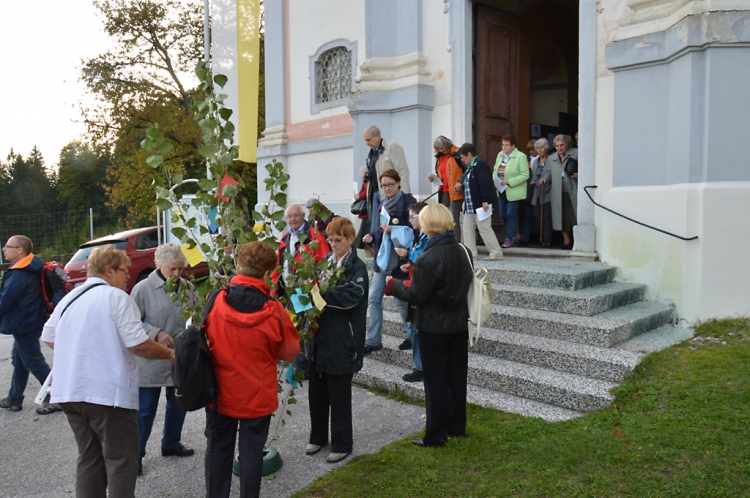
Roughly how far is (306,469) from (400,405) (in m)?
1.32

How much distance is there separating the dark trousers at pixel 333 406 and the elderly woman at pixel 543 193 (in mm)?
4660

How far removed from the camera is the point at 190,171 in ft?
119

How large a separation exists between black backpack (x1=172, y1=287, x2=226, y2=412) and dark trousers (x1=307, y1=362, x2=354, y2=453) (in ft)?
3.71

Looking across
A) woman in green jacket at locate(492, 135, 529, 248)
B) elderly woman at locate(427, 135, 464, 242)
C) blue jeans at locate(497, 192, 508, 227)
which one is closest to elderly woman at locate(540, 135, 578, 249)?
woman in green jacket at locate(492, 135, 529, 248)

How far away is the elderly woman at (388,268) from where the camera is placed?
5.93 m

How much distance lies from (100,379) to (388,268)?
324 centimetres

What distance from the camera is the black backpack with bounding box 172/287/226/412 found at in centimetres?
299

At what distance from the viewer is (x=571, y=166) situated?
752 cm

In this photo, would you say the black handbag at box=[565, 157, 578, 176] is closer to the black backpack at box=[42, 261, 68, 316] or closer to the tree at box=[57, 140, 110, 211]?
the black backpack at box=[42, 261, 68, 316]

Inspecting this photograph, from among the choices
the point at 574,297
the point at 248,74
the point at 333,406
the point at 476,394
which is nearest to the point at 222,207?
the point at 333,406

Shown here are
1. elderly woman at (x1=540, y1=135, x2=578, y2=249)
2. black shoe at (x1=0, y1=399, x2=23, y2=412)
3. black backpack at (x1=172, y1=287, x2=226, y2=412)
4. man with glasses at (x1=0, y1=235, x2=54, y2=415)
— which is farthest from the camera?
elderly woman at (x1=540, y1=135, x2=578, y2=249)

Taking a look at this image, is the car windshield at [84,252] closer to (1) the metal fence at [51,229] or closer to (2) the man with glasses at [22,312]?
(2) the man with glasses at [22,312]

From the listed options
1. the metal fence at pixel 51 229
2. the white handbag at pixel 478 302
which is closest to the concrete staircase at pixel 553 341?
the white handbag at pixel 478 302

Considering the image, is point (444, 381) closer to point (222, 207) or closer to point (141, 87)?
point (222, 207)
